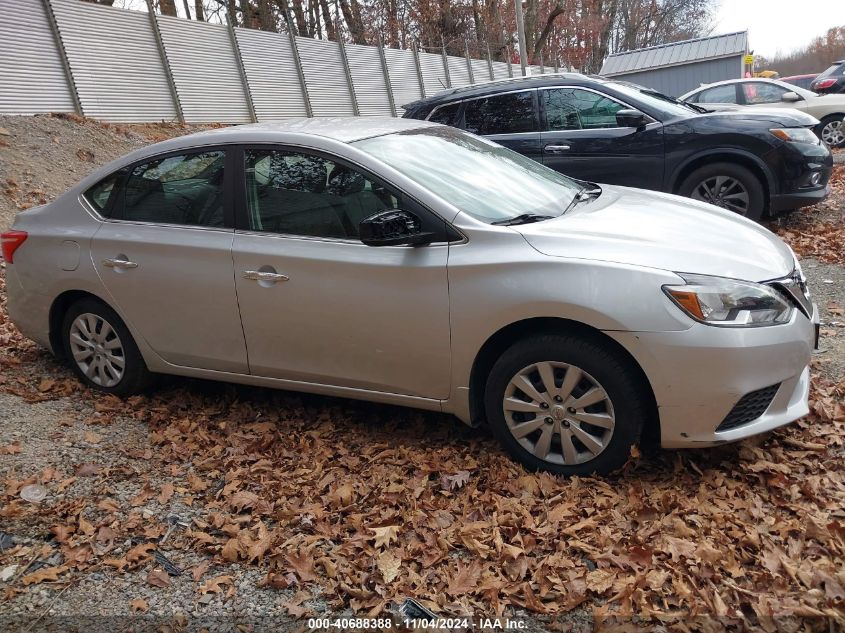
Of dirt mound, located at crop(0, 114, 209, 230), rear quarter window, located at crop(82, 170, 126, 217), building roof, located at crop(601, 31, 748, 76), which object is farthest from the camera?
building roof, located at crop(601, 31, 748, 76)

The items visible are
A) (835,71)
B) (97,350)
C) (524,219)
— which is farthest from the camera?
(835,71)

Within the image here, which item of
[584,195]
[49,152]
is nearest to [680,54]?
[49,152]

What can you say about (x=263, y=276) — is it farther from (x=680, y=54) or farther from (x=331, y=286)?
(x=680, y=54)

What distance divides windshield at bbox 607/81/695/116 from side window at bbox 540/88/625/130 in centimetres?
25

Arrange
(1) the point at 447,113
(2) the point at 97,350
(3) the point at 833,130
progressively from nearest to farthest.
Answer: (2) the point at 97,350 → (1) the point at 447,113 → (3) the point at 833,130

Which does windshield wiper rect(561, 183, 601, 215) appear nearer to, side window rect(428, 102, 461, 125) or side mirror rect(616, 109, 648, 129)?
side mirror rect(616, 109, 648, 129)

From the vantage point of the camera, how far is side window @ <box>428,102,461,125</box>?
29.2 feet

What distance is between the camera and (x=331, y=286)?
3.91 metres

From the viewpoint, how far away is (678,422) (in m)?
3.34

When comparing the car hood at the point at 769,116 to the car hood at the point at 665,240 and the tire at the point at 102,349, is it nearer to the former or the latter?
the car hood at the point at 665,240

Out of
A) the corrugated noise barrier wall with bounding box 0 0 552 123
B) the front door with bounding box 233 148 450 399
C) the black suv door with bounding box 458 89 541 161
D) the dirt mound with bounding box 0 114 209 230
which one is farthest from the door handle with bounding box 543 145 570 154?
the corrugated noise barrier wall with bounding box 0 0 552 123

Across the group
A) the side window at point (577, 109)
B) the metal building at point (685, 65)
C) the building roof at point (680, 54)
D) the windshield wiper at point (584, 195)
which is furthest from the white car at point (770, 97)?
the building roof at point (680, 54)

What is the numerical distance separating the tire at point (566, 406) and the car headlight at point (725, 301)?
0.37m

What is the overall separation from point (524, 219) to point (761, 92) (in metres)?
12.6
